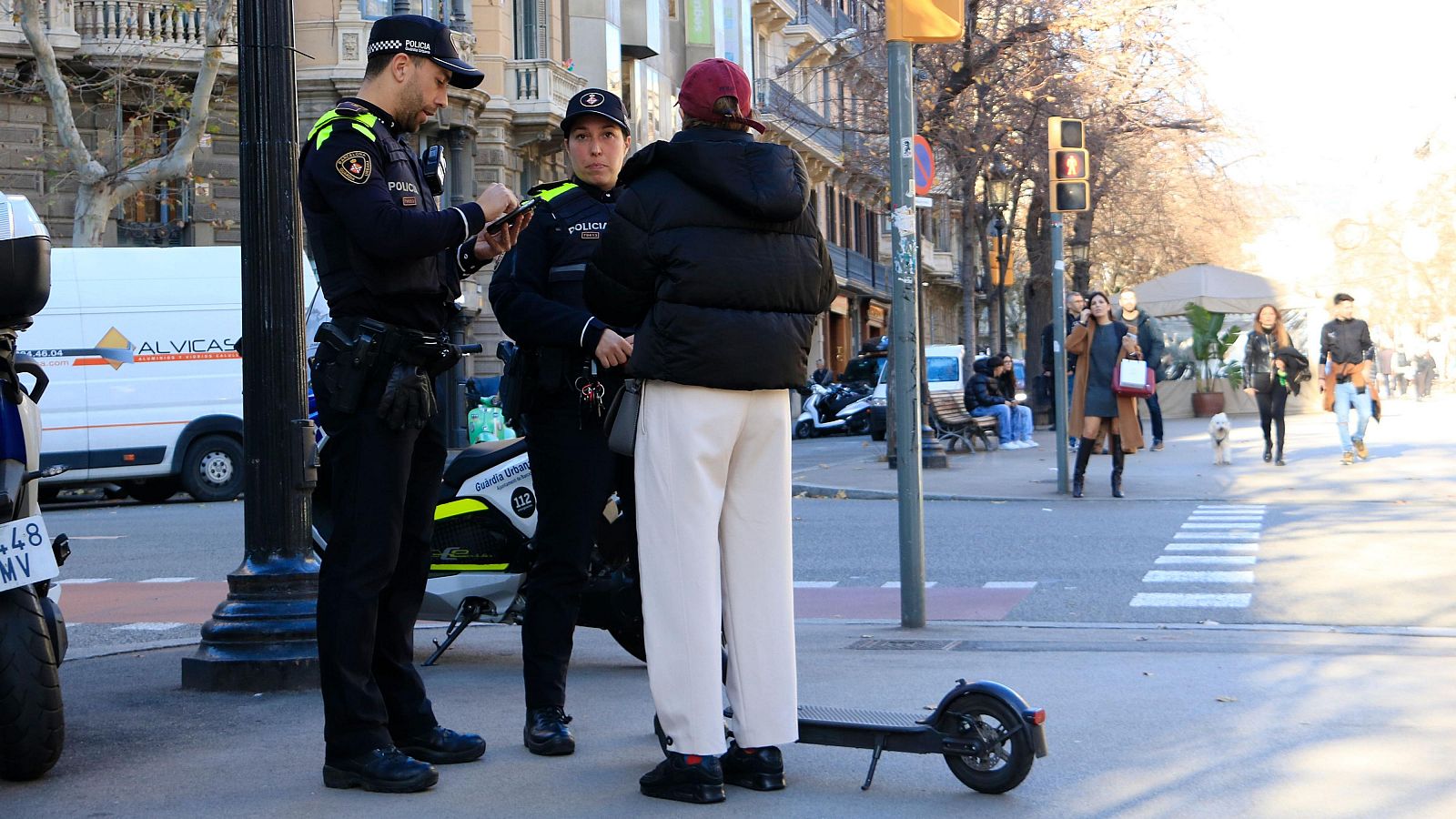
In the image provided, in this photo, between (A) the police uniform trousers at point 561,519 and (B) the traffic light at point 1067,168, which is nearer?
(A) the police uniform trousers at point 561,519

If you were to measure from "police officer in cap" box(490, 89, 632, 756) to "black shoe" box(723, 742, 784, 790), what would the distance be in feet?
2.14

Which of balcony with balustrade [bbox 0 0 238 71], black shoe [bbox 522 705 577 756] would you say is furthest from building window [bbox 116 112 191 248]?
black shoe [bbox 522 705 577 756]

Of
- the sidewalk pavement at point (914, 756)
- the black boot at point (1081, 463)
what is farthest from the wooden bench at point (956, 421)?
the sidewalk pavement at point (914, 756)

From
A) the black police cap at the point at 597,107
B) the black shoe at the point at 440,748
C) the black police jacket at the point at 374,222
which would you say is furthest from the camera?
the black police cap at the point at 597,107

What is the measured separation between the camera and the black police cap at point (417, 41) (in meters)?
4.95

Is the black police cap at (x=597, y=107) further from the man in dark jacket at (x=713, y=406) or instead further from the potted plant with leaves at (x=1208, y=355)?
the potted plant with leaves at (x=1208, y=355)

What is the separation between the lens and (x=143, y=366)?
1875 centimetres

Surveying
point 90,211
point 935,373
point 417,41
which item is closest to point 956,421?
point 935,373

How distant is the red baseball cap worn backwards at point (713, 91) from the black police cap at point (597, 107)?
910 millimetres

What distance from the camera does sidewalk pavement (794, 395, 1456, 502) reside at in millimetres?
15633

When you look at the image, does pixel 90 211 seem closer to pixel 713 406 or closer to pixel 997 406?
pixel 997 406

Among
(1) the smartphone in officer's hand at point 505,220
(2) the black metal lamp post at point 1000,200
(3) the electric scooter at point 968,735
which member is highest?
(2) the black metal lamp post at point 1000,200

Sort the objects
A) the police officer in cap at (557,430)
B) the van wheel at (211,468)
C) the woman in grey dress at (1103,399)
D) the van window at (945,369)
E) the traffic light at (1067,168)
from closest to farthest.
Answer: the police officer in cap at (557,430), the traffic light at (1067,168), the woman in grey dress at (1103,399), the van wheel at (211,468), the van window at (945,369)

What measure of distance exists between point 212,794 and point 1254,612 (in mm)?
5294
